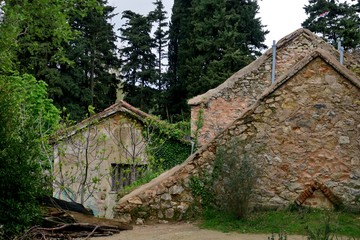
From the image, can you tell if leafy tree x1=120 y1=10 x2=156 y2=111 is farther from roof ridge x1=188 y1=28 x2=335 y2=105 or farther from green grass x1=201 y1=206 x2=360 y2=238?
green grass x1=201 y1=206 x2=360 y2=238

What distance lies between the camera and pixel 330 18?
93.9 feet

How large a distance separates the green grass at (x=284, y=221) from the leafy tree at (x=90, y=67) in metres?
24.4

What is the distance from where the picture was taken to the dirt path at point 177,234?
5805 millimetres

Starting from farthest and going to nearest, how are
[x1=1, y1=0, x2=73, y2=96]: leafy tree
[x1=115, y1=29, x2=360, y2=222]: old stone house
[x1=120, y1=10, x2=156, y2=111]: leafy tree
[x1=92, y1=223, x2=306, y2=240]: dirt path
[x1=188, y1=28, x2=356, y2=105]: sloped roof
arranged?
1. [x1=120, y1=10, x2=156, y2=111]: leafy tree
2. [x1=188, y1=28, x2=356, y2=105]: sloped roof
3. [x1=1, y1=0, x2=73, y2=96]: leafy tree
4. [x1=115, y1=29, x2=360, y2=222]: old stone house
5. [x1=92, y1=223, x2=306, y2=240]: dirt path

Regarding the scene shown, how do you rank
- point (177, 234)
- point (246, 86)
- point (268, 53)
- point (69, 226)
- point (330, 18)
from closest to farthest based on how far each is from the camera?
point (177, 234) < point (69, 226) < point (268, 53) < point (246, 86) < point (330, 18)

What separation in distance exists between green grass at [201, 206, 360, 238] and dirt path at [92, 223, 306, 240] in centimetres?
23

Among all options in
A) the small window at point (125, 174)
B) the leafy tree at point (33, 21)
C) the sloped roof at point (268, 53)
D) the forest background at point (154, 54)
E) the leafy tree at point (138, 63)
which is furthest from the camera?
the leafy tree at point (138, 63)

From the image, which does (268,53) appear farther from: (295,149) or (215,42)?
(215,42)

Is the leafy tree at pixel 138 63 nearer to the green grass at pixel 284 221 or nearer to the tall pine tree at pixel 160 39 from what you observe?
the tall pine tree at pixel 160 39

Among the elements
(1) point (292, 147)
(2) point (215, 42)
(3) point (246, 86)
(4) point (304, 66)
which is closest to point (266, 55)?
(3) point (246, 86)

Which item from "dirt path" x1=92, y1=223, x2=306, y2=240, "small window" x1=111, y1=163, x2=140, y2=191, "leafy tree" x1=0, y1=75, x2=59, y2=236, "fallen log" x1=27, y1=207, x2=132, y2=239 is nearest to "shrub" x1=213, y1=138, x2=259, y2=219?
"dirt path" x1=92, y1=223, x2=306, y2=240

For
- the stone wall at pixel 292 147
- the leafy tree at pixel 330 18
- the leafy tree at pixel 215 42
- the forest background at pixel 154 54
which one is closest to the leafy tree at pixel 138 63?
the forest background at pixel 154 54

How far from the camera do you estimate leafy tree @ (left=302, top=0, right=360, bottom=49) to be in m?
27.4

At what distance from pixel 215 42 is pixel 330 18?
7.69m
